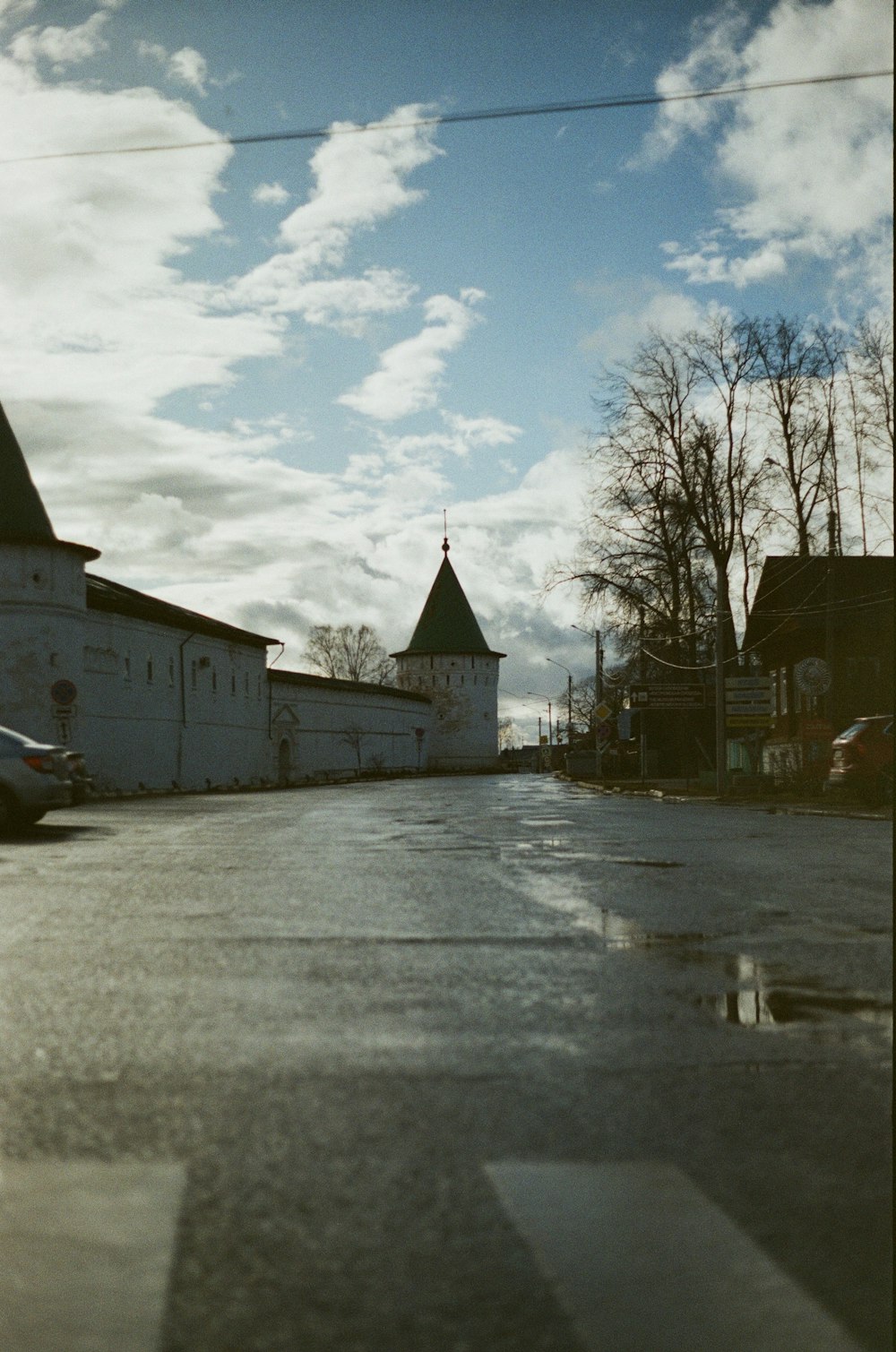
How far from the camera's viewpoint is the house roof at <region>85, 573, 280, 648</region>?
52.3 m

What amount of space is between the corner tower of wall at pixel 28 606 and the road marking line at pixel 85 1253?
43.9 m

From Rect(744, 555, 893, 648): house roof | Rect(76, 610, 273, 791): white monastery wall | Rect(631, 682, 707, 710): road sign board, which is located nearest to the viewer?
Rect(631, 682, 707, 710): road sign board

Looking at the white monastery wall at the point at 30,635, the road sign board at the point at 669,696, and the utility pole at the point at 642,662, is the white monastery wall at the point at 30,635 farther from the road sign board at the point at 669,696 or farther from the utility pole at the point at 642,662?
the utility pole at the point at 642,662

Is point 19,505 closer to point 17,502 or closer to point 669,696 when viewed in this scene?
point 17,502

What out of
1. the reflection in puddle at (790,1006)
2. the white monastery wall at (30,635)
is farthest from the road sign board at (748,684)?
the reflection in puddle at (790,1006)

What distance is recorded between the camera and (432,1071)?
16.7 ft

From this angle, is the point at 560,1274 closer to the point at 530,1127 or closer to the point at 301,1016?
the point at 530,1127

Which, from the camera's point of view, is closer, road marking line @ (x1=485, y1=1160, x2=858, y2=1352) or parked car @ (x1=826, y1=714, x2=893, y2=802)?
road marking line @ (x1=485, y1=1160, x2=858, y2=1352)

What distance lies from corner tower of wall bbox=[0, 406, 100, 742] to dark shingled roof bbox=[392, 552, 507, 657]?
226 ft

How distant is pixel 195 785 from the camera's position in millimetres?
61469

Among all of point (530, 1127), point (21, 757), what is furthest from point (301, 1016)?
point (21, 757)

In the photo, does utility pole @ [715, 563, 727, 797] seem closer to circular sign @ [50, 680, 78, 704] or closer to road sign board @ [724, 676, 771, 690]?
road sign board @ [724, 676, 771, 690]

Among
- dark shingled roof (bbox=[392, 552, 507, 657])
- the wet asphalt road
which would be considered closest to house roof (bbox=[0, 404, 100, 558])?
the wet asphalt road

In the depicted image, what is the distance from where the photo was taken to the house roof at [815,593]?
1828 inches
